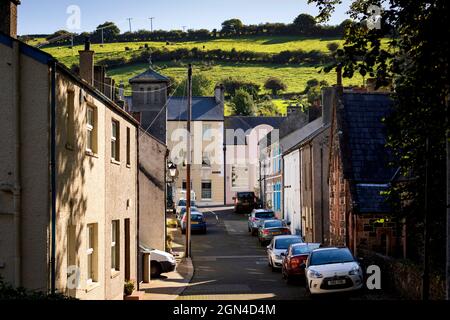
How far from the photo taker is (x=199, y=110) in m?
83.7

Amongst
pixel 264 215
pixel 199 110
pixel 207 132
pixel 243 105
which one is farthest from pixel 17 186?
pixel 243 105

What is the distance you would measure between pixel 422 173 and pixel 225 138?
70.1 metres

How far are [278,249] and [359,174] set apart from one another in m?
4.85

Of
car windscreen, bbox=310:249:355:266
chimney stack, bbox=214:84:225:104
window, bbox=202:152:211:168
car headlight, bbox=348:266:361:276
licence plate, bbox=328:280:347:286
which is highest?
chimney stack, bbox=214:84:225:104

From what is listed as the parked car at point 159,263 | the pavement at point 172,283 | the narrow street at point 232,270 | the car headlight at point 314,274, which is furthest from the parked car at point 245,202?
the car headlight at point 314,274

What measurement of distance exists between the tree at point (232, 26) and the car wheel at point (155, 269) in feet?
481

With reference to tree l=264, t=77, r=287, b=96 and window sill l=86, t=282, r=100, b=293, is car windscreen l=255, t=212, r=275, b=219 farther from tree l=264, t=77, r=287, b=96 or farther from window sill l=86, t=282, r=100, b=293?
tree l=264, t=77, r=287, b=96

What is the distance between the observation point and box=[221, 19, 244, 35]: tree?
17382 cm

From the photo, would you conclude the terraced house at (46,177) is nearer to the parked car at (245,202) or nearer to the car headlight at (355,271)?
the car headlight at (355,271)

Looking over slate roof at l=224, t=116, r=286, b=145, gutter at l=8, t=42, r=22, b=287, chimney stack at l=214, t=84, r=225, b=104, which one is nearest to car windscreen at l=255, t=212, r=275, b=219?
chimney stack at l=214, t=84, r=225, b=104

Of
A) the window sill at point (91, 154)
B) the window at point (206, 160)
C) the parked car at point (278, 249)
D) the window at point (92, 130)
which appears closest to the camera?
the window sill at point (91, 154)

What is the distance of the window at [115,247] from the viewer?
69.0 feet

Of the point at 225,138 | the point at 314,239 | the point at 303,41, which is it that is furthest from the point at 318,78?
the point at 314,239

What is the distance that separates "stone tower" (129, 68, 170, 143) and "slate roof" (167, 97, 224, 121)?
18.2m
